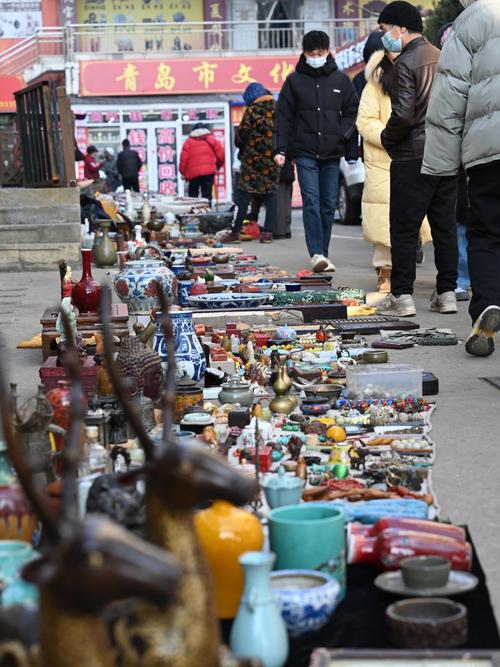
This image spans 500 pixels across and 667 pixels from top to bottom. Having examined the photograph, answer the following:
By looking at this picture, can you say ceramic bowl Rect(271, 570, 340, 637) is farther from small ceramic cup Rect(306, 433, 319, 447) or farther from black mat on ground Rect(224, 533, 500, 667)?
small ceramic cup Rect(306, 433, 319, 447)

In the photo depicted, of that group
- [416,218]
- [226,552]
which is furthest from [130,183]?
[226,552]

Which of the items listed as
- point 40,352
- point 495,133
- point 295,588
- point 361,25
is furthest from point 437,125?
point 361,25

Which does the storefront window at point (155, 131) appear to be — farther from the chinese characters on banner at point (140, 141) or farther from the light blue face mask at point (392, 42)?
the light blue face mask at point (392, 42)

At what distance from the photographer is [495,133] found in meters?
6.40

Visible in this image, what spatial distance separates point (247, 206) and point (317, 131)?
443 cm

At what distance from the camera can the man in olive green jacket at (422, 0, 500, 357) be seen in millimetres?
6477

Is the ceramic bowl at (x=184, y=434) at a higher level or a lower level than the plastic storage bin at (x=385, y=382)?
higher

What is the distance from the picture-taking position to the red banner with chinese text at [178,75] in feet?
103

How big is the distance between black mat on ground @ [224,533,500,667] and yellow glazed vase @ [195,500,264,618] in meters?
0.06

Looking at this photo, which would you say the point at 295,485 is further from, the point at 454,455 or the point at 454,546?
the point at 454,455

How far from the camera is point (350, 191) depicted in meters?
17.8

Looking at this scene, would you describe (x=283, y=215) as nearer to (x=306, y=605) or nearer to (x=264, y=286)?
(x=264, y=286)

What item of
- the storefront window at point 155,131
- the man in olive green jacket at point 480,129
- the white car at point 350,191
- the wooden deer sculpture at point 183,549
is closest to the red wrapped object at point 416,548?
the wooden deer sculpture at point 183,549

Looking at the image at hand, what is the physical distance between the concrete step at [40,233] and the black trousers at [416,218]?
19.4 ft
